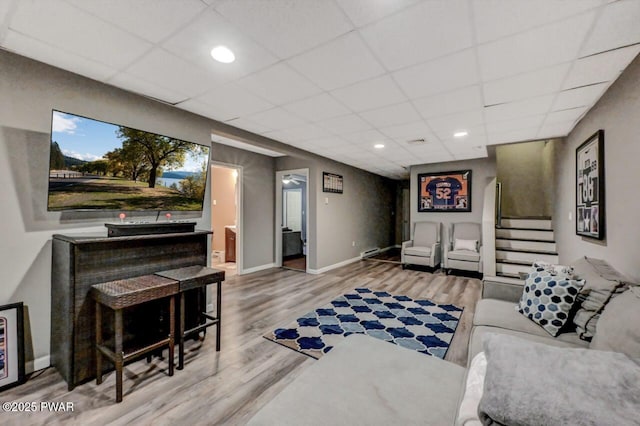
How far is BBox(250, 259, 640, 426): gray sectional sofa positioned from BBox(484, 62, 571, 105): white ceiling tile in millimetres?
1641

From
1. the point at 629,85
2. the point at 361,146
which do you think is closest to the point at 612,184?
the point at 629,85

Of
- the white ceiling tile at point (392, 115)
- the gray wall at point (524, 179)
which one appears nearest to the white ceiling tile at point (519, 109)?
the white ceiling tile at point (392, 115)

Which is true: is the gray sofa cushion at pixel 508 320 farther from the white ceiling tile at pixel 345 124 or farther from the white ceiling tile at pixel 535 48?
the white ceiling tile at pixel 345 124

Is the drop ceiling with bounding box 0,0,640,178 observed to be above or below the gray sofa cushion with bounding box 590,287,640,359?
above

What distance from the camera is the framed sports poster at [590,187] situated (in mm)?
2559

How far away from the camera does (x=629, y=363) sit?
0.90 m

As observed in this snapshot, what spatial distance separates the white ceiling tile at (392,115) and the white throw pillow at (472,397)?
2.47 meters

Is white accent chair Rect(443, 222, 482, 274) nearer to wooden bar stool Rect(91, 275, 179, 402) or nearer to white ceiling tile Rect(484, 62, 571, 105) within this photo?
white ceiling tile Rect(484, 62, 571, 105)

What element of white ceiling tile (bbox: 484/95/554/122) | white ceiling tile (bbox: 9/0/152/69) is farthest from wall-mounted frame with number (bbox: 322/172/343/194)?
white ceiling tile (bbox: 9/0/152/69)

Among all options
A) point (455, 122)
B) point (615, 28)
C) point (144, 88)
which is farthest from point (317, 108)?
point (615, 28)

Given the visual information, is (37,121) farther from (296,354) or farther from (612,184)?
A: (612,184)

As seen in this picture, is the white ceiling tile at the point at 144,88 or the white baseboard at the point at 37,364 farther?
the white ceiling tile at the point at 144,88

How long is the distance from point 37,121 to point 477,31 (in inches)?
129

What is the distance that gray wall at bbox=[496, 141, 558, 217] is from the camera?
6.21 meters
